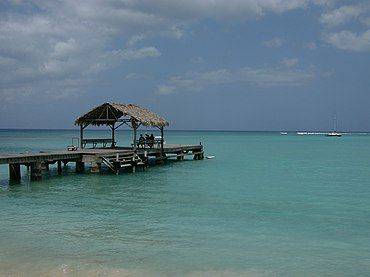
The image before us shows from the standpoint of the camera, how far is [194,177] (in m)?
24.6

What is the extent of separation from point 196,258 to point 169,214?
4547 millimetres

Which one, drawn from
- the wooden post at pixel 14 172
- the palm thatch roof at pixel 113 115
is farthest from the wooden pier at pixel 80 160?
the palm thatch roof at pixel 113 115

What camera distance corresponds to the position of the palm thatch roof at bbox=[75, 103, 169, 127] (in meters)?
27.4

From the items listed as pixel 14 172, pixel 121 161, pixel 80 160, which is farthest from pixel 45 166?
pixel 121 161

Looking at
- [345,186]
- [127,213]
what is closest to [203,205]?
[127,213]

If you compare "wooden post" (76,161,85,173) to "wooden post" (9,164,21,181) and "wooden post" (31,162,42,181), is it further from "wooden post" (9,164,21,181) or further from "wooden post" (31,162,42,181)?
"wooden post" (9,164,21,181)

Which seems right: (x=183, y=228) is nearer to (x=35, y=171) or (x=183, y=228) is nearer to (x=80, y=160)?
(x=35, y=171)

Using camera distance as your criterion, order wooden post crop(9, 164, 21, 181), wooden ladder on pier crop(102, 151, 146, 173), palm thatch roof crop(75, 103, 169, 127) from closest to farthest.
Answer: wooden post crop(9, 164, 21, 181)
wooden ladder on pier crop(102, 151, 146, 173)
palm thatch roof crop(75, 103, 169, 127)

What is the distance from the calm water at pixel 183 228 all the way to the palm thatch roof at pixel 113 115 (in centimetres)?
588

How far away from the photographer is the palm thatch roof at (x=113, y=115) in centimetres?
2737

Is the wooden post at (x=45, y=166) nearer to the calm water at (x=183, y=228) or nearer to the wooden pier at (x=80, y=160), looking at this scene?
the wooden pier at (x=80, y=160)

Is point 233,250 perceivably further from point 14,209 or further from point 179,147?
point 179,147

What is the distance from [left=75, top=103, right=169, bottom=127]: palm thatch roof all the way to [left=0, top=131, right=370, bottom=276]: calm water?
5881 millimetres

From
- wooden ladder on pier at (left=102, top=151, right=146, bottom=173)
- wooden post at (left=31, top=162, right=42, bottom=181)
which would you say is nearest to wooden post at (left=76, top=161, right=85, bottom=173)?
wooden ladder on pier at (left=102, top=151, right=146, bottom=173)
